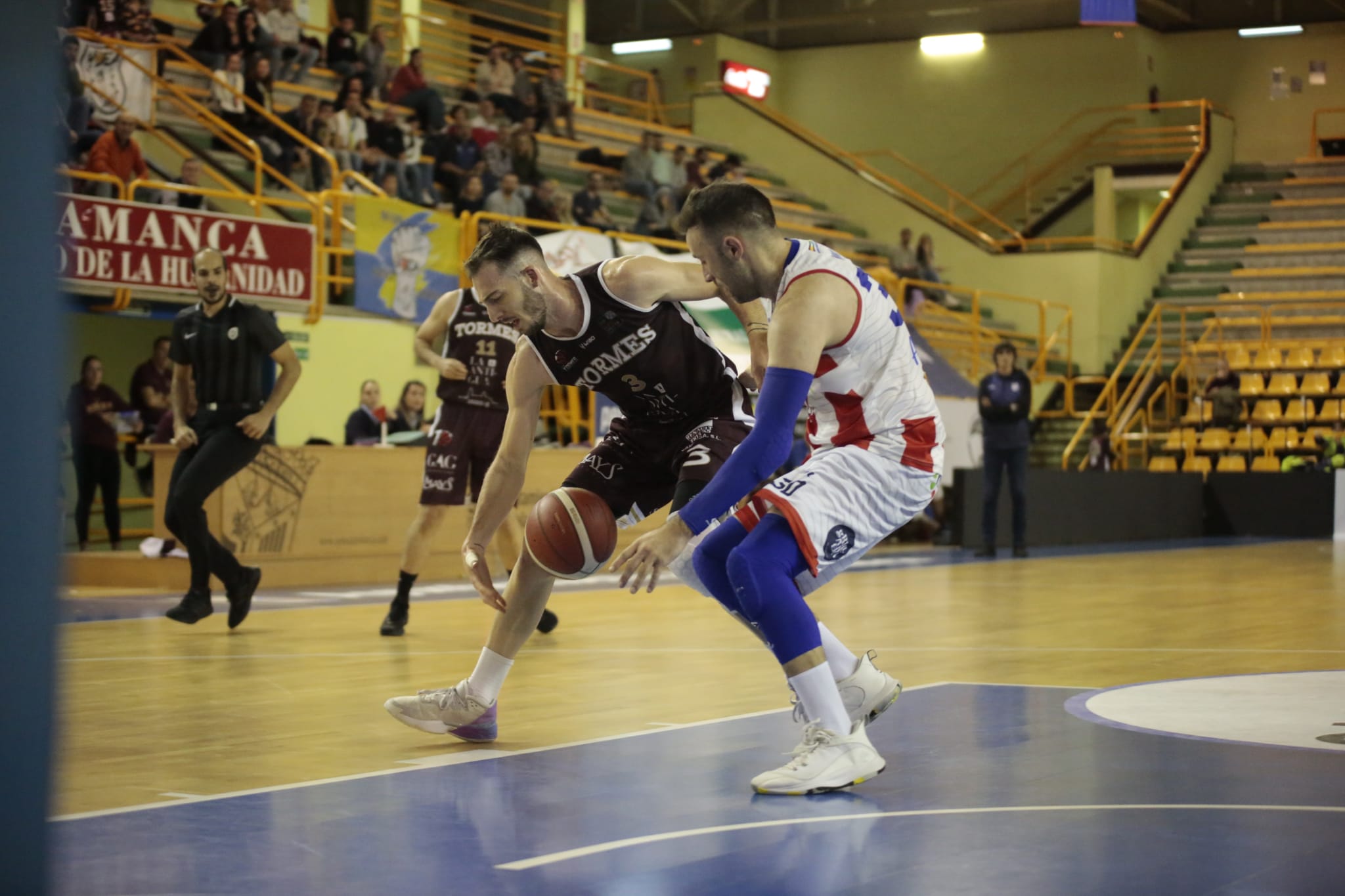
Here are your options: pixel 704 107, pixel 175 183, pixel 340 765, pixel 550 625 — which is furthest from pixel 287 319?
pixel 704 107

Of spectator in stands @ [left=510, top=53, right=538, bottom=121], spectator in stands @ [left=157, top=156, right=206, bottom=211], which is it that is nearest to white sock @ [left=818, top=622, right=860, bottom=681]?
spectator in stands @ [left=157, top=156, right=206, bottom=211]

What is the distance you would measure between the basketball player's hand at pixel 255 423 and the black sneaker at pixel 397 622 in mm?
1108

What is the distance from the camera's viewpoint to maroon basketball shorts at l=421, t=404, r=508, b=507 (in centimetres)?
830

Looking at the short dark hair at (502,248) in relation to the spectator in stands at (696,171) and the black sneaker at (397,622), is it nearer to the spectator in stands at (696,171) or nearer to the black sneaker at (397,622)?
the black sneaker at (397,622)

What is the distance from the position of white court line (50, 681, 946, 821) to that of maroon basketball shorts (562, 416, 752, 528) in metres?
0.69

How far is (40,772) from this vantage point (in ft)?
6.21

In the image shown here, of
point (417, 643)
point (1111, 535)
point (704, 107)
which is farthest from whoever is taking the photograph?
point (704, 107)

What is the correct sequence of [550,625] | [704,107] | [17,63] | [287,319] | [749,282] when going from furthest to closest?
[704,107]
[287,319]
[550,625]
[749,282]
[17,63]

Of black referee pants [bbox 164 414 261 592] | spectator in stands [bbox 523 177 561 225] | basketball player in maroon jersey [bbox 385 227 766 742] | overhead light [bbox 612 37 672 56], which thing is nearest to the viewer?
basketball player in maroon jersey [bbox 385 227 766 742]

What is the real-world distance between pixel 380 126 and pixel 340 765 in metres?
13.4

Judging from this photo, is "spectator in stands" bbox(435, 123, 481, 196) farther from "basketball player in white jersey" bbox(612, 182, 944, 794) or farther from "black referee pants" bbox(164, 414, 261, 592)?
"basketball player in white jersey" bbox(612, 182, 944, 794)

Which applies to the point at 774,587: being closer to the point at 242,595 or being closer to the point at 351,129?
the point at 242,595

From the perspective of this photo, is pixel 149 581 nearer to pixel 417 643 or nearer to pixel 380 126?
pixel 417 643

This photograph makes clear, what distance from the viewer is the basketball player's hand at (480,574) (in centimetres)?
466
